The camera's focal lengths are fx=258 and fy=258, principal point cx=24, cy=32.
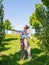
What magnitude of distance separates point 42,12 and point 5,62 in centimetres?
550

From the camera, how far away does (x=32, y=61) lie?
16.6 meters

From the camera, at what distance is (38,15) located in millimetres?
12477

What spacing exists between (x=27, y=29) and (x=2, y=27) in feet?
25.0

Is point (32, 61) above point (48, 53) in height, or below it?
below

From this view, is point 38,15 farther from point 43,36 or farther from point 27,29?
point 27,29

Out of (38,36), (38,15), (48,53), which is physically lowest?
(48,53)

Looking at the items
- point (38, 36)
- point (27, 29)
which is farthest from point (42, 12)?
point (27, 29)

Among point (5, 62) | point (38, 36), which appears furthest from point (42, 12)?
point (5, 62)

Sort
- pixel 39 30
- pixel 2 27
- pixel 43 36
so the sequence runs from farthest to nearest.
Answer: pixel 2 27
pixel 39 30
pixel 43 36

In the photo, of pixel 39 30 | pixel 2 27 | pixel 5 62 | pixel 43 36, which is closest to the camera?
pixel 43 36

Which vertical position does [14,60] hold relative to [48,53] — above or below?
below

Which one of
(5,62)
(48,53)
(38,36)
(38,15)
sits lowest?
(5,62)

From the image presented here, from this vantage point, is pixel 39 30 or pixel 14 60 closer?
pixel 39 30

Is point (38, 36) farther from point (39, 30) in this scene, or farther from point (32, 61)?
point (32, 61)
